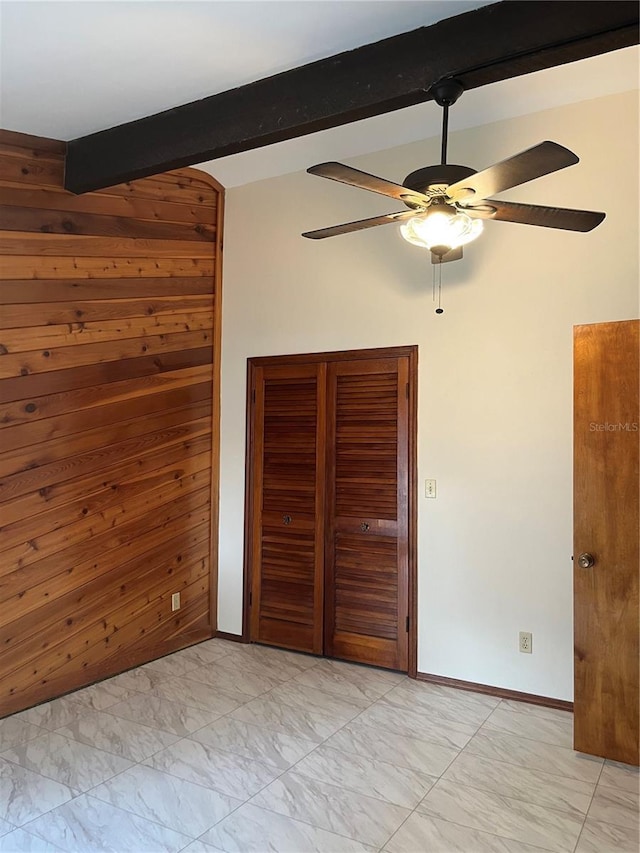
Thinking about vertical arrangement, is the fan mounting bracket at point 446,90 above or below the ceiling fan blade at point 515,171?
above

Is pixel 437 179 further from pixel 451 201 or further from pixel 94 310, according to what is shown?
pixel 94 310

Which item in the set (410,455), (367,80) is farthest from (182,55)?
(410,455)

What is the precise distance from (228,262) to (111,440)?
1.63 metres

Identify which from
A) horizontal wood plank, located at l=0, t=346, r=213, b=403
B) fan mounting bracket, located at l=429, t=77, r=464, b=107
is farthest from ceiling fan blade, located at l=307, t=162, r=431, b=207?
horizontal wood plank, located at l=0, t=346, r=213, b=403

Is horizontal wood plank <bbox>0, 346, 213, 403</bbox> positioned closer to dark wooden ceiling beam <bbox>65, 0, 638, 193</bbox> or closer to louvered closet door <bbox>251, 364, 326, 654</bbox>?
louvered closet door <bbox>251, 364, 326, 654</bbox>

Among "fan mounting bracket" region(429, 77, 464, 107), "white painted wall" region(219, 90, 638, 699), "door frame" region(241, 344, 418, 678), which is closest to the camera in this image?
"fan mounting bracket" region(429, 77, 464, 107)

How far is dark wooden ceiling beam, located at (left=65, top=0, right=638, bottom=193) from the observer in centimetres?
203

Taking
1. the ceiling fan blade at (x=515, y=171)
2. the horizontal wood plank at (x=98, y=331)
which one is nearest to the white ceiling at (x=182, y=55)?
the ceiling fan blade at (x=515, y=171)

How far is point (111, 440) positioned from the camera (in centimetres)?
373

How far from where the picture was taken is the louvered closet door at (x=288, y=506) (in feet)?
13.5

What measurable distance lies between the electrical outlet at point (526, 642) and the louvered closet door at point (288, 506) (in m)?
1.28

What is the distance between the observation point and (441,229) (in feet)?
7.57

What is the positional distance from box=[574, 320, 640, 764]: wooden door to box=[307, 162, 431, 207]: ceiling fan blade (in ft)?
3.80

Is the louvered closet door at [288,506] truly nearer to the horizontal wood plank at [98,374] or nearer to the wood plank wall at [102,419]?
the wood plank wall at [102,419]
